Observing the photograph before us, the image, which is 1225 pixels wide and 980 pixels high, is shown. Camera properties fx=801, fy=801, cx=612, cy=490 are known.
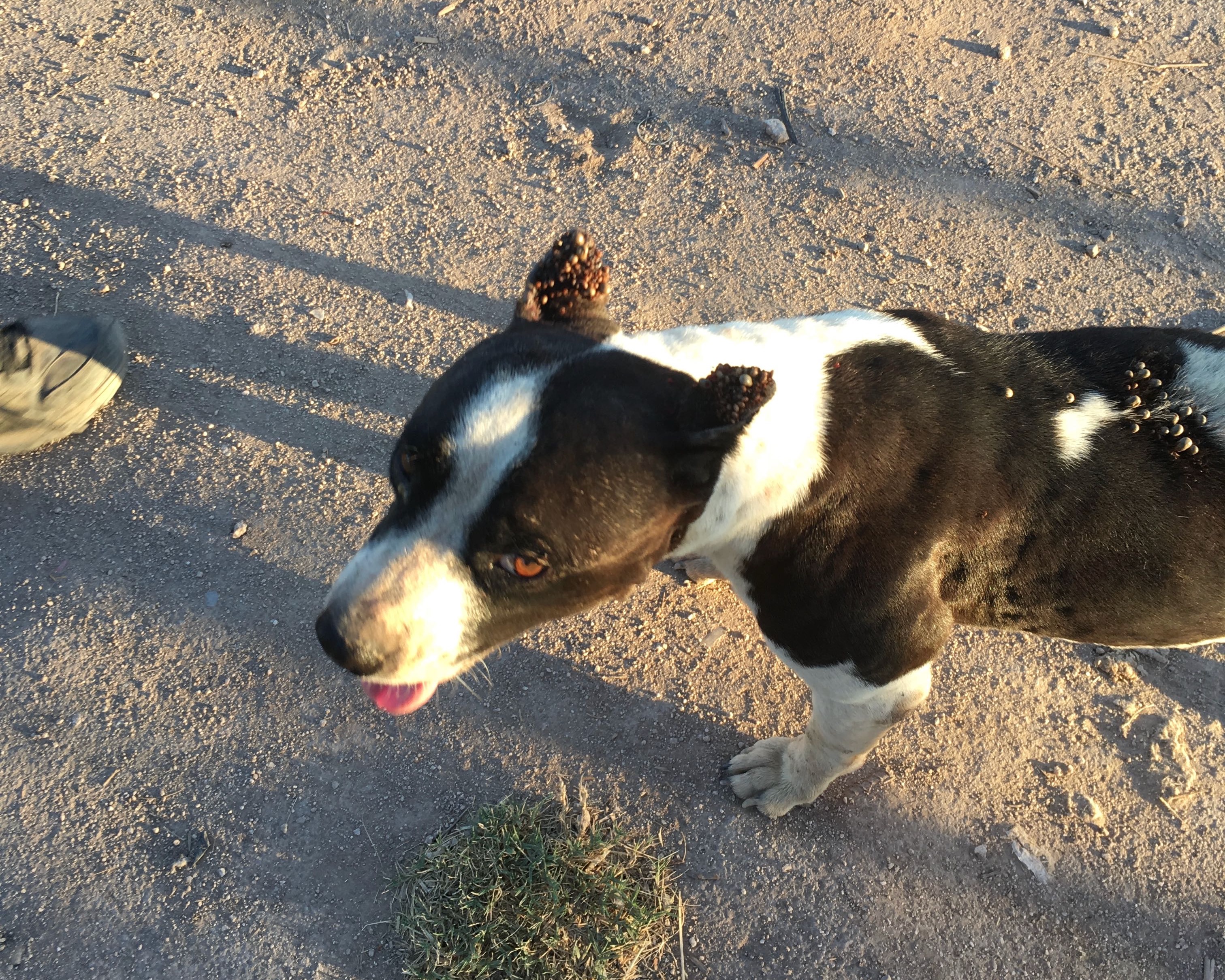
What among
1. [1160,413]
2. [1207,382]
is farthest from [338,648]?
[1207,382]

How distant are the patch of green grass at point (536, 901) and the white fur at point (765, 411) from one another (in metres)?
1.46

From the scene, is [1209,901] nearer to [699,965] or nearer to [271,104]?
[699,965]

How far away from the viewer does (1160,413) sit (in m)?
2.72

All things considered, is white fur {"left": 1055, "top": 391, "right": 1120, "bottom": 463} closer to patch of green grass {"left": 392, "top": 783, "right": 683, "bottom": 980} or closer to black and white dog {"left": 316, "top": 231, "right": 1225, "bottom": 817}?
black and white dog {"left": 316, "top": 231, "right": 1225, "bottom": 817}

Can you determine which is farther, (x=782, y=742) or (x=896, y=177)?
(x=896, y=177)

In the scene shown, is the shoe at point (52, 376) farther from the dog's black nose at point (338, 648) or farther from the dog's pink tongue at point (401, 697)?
the dog's black nose at point (338, 648)

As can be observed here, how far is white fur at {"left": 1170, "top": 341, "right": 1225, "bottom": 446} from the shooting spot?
2.67 meters

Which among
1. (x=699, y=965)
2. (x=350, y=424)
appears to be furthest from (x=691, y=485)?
(x=350, y=424)

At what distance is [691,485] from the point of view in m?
2.37

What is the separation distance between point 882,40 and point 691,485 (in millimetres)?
4998

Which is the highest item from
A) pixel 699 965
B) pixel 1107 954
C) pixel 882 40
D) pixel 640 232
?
pixel 882 40

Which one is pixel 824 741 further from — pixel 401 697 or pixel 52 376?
pixel 52 376

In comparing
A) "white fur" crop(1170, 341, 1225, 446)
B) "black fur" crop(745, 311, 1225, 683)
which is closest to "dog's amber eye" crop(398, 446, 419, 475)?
"black fur" crop(745, 311, 1225, 683)

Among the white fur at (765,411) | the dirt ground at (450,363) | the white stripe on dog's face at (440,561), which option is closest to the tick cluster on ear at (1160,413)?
the white fur at (765,411)
